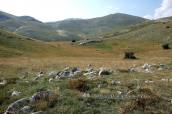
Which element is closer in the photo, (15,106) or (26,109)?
(26,109)

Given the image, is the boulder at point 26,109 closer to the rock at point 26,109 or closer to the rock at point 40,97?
the rock at point 26,109

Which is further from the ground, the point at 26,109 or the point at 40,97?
the point at 40,97

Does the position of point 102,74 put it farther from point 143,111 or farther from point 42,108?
point 42,108

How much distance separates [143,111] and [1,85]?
34.2ft

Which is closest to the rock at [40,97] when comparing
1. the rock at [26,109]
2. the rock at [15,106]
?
the rock at [15,106]

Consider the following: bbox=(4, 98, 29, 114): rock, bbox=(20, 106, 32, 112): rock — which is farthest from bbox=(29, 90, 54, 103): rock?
bbox=(20, 106, 32, 112): rock

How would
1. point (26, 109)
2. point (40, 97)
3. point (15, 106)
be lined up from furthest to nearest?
point (40, 97)
point (15, 106)
point (26, 109)

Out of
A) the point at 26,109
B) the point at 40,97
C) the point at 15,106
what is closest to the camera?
the point at 26,109

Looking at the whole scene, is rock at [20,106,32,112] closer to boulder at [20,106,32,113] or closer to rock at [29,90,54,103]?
boulder at [20,106,32,113]

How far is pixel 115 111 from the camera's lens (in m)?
4.66

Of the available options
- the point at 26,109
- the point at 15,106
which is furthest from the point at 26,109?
the point at 15,106

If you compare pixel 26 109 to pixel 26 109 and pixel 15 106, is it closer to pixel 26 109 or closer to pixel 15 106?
pixel 26 109

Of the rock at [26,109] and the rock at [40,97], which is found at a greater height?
the rock at [40,97]

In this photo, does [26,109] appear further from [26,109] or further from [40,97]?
[40,97]
